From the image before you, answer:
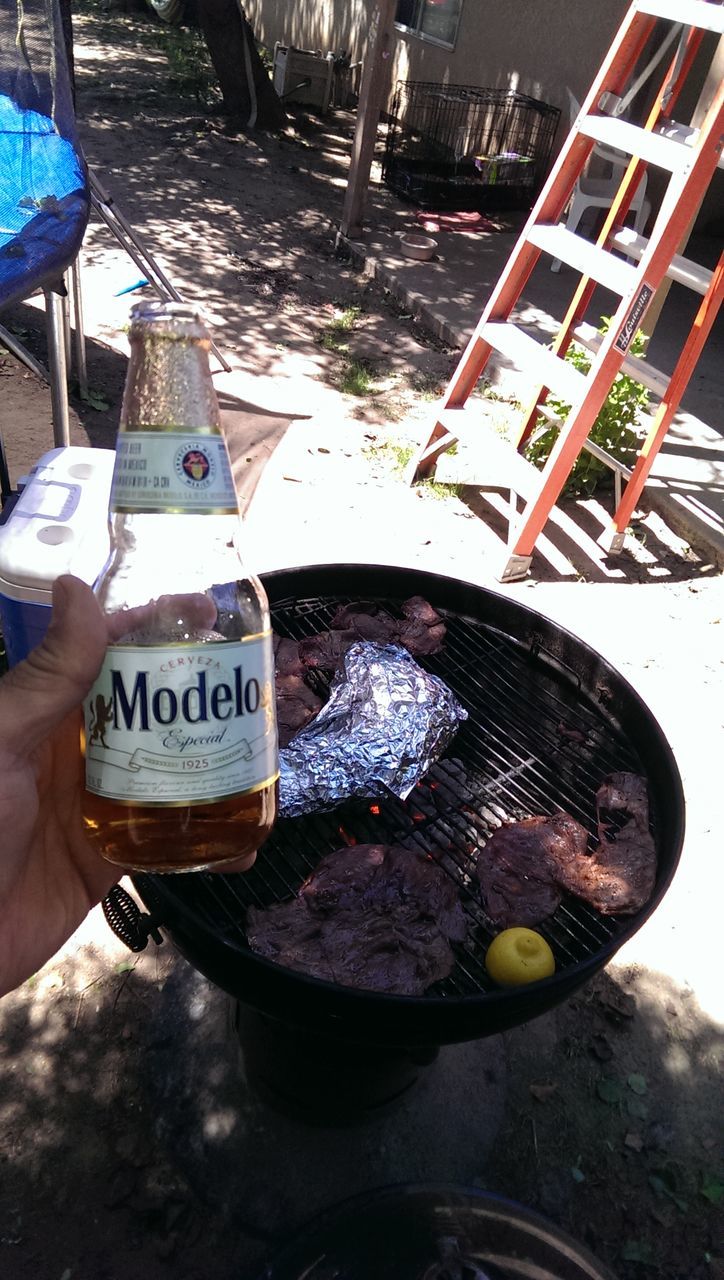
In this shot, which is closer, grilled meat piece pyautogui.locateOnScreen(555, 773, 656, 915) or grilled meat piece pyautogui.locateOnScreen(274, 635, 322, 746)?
grilled meat piece pyautogui.locateOnScreen(555, 773, 656, 915)

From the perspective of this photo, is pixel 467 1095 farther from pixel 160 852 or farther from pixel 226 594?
pixel 226 594

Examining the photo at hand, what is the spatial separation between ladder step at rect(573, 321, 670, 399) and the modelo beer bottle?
132 inches

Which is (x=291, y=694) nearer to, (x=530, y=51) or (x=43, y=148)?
(x=43, y=148)

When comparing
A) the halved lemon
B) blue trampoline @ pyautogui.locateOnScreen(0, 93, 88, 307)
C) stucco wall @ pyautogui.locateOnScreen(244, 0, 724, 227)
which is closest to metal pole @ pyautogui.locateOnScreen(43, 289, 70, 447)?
blue trampoline @ pyautogui.locateOnScreen(0, 93, 88, 307)

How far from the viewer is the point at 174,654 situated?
4.00ft

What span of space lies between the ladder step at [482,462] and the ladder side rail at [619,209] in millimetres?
286

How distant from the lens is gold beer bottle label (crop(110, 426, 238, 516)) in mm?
1258

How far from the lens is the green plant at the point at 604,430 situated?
4.79 metres

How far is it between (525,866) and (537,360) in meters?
2.90

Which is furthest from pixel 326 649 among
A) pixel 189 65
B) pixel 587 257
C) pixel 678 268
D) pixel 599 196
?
pixel 189 65

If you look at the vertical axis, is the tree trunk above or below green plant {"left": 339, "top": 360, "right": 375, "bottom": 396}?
above

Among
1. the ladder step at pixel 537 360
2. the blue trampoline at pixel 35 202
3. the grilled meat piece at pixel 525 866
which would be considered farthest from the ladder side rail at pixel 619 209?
the grilled meat piece at pixel 525 866

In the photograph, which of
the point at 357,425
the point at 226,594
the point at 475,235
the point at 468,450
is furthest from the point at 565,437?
the point at 475,235

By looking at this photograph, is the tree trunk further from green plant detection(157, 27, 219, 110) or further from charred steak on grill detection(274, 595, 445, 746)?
charred steak on grill detection(274, 595, 445, 746)
